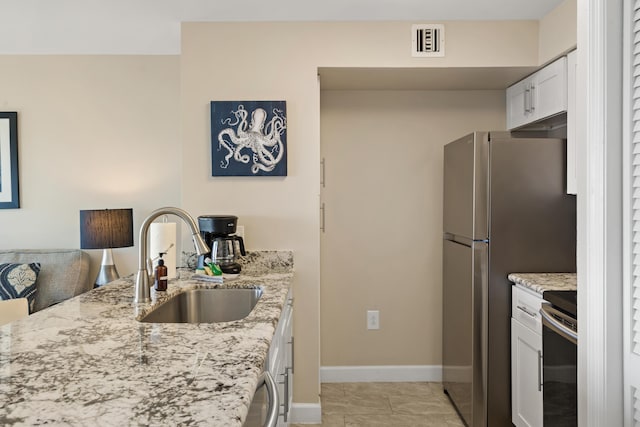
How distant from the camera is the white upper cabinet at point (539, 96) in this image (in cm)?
258

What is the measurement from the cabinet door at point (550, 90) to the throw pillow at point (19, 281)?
329cm

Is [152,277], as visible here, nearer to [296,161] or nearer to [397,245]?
Result: [296,161]

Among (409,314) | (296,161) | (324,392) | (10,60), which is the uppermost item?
(10,60)

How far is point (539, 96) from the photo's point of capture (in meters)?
2.84

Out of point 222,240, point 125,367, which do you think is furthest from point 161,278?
point 125,367

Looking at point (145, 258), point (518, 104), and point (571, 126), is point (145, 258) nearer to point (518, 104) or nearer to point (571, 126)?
point (571, 126)

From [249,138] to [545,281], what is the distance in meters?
1.74

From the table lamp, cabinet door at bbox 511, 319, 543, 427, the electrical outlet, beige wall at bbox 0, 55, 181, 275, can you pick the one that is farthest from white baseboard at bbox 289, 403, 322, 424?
beige wall at bbox 0, 55, 181, 275

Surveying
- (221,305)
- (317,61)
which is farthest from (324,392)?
Answer: (317,61)

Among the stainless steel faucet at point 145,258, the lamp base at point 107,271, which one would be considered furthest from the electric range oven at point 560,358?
the lamp base at point 107,271

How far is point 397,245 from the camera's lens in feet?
11.3

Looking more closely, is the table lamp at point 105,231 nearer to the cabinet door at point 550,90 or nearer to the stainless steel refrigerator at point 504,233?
the stainless steel refrigerator at point 504,233

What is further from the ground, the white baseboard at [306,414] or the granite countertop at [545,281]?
the granite countertop at [545,281]

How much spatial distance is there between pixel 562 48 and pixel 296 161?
60.5 inches
